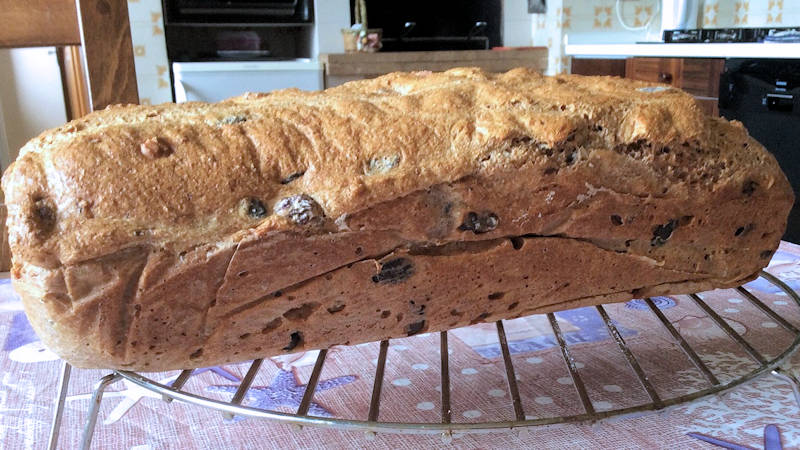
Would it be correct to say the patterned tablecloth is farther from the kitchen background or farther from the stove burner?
the kitchen background

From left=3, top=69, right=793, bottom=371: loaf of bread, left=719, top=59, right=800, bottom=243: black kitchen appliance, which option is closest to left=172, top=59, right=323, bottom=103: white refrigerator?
left=719, top=59, right=800, bottom=243: black kitchen appliance

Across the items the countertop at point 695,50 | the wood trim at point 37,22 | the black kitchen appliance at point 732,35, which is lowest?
the countertop at point 695,50

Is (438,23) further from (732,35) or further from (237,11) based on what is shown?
(732,35)

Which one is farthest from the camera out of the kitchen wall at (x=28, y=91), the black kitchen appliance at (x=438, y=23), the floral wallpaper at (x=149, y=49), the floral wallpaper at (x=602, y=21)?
the kitchen wall at (x=28, y=91)

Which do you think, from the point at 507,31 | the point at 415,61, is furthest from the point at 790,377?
the point at 507,31

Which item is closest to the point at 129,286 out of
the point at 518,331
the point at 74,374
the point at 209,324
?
the point at 209,324

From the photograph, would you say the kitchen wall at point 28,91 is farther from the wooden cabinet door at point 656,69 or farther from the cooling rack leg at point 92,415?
the cooling rack leg at point 92,415

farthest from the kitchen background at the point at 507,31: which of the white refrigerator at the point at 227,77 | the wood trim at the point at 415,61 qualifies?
the white refrigerator at the point at 227,77
